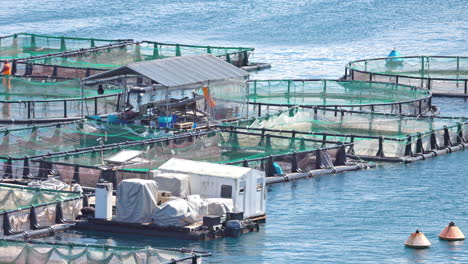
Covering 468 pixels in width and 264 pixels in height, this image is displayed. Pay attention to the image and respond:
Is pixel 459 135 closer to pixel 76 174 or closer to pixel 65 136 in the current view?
pixel 65 136

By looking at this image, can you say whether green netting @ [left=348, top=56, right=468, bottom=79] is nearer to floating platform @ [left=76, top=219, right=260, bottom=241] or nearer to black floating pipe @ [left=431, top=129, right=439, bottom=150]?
black floating pipe @ [left=431, top=129, right=439, bottom=150]

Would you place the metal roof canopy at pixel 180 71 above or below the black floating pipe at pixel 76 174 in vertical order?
above

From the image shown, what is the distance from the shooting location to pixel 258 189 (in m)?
49.9

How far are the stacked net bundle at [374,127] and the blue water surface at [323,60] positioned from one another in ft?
5.62

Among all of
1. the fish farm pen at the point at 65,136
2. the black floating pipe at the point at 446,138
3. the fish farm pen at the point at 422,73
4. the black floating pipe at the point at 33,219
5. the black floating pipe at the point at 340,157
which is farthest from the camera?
the fish farm pen at the point at 422,73

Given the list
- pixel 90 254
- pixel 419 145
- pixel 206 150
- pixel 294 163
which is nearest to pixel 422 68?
pixel 419 145

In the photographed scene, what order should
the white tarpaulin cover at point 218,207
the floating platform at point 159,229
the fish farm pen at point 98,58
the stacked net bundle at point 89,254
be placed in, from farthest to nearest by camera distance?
1. the fish farm pen at point 98,58
2. the white tarpaulin cover at point 218,207
3. the floating platform at point 159,229
4. the stacked net bundle at point 89,254

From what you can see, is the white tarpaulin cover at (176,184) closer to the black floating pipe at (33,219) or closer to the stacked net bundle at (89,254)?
the black floating pipe at (33,219)

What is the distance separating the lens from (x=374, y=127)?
6962cm

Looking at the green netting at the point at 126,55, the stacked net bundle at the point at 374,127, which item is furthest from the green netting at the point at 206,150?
the green netting at the point at 126,55

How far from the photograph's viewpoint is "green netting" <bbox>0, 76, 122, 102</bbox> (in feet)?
266

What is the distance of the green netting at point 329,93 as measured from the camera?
266 feet

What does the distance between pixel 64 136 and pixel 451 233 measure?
22352mm

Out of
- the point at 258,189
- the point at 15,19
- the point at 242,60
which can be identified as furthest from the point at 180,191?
the point at 15,19
